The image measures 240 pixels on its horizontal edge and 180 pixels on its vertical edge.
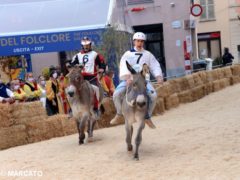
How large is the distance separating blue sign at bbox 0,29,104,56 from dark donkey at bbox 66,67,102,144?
19.2 feet

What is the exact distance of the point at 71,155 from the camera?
11.6m

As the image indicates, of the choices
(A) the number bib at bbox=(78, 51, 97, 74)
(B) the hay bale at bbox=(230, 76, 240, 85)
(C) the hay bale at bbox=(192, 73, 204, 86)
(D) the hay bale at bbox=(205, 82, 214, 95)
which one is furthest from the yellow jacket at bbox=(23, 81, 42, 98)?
(B) the hay bale at bbox=(230, 76, 240, 85)

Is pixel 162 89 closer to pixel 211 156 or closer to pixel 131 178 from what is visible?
pixel 211 156

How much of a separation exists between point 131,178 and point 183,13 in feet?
81.3

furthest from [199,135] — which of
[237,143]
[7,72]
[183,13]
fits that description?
[183,13]

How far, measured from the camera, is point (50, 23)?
20984mm

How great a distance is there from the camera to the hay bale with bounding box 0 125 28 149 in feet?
46.1

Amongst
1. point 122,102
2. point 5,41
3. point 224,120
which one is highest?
point 5,41

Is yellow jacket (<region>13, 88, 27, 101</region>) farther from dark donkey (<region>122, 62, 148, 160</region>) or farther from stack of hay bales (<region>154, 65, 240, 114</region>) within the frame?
dark donkey (<region>122, 62, 148, 160</region>)

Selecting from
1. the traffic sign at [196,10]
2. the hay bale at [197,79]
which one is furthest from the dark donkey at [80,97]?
the traffic sign at [196,10]

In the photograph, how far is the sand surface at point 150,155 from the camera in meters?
9.34

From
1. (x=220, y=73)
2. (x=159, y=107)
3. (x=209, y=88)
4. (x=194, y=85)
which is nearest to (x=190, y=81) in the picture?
(x=194, y=85)

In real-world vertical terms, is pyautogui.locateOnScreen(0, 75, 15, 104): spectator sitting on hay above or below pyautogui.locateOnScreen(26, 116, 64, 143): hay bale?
above

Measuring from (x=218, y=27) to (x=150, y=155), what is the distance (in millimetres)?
44096
